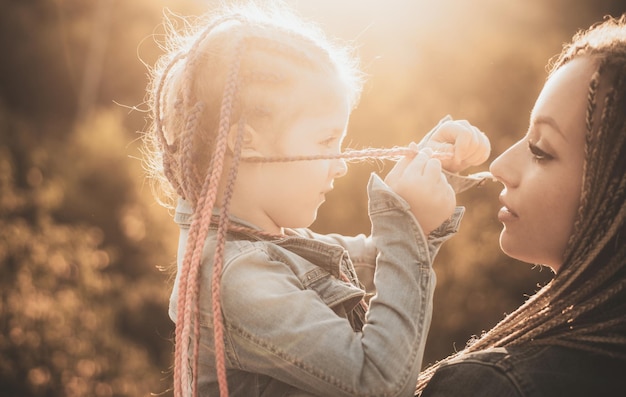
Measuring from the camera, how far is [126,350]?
5086 millimetres

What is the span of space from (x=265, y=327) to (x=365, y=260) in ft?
2.53

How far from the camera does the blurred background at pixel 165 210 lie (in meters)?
4.05

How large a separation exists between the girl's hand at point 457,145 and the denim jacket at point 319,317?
242mm

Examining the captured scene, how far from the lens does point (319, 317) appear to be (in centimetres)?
151

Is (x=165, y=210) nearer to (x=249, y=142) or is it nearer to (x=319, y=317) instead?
(x=249, y=142)

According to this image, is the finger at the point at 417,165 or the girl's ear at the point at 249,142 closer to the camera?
the finger at the point at 417,165

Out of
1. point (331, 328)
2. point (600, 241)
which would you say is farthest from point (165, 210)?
point (600, 241)

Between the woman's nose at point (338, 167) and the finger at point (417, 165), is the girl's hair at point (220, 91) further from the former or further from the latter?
the finger at point (417, 165)

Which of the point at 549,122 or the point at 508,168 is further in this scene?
the point at 508,168

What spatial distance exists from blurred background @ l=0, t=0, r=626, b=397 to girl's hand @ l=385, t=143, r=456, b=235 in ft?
6.87

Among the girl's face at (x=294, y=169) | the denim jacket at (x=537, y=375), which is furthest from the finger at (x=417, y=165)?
the denim jacket at (x=537, y=375)

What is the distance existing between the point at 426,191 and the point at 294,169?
0.37 meters

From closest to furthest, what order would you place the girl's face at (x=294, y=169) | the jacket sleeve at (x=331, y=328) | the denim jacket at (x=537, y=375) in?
the denim jacket at (x=537, y=375), the jacket sleeve at (x=331, y=328), the girl's face at (x=294, y=169)

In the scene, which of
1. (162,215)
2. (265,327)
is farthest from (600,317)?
(162,215)
